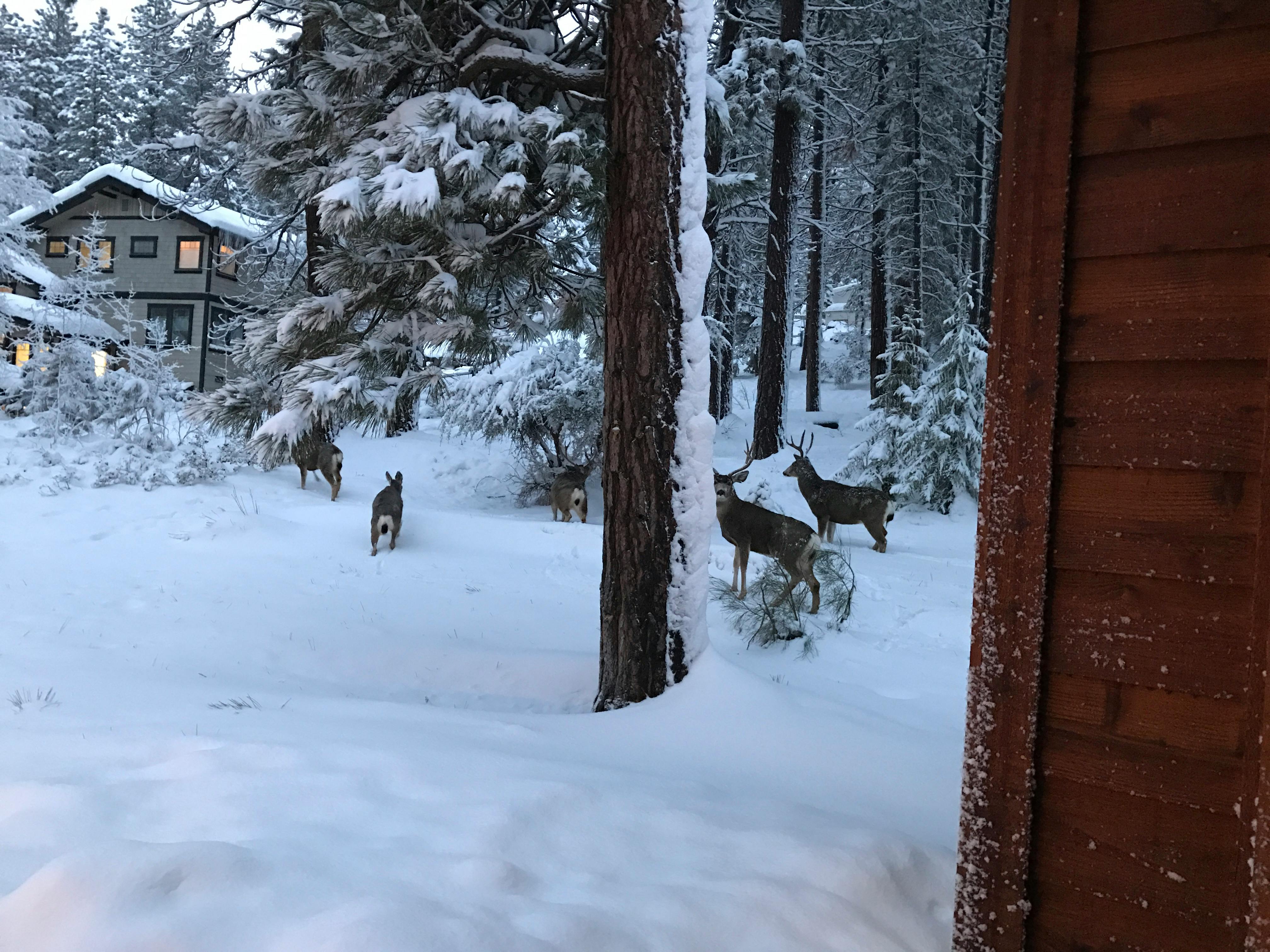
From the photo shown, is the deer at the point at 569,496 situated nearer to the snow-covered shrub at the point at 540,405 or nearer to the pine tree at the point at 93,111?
the snow-covered shrub at the point at 540,405

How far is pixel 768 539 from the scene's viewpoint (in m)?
8.62

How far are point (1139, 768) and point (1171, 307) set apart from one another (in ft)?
3.51

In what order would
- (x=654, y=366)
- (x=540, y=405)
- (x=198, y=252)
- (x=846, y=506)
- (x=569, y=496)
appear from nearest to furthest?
(x=654, y=366), (x=846, y=506), (x=569, y=496), (x=540, y=405), (x=198, y=252)

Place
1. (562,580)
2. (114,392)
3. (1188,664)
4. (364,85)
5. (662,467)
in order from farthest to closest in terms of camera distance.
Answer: (114,392), (562,580), (364,85), (662,467), (1188,664)

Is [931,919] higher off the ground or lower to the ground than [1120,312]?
lower

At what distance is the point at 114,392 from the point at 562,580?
9833 mm

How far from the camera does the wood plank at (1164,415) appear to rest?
6.43ft

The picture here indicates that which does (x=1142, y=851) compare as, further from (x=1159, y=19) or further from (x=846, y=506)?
(x=846, y=506)

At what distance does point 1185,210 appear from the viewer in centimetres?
206

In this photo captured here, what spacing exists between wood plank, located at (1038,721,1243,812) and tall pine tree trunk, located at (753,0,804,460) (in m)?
14.8

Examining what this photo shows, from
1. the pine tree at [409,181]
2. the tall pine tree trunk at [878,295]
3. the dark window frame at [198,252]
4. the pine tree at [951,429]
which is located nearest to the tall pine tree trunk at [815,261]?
the tall pine tree trunk at [878,295]

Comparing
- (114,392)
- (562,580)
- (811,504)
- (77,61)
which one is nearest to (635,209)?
(562,580)

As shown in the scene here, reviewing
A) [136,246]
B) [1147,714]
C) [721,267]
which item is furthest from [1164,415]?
[136,246]

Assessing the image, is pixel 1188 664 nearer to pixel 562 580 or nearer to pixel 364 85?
pixel 364 85
